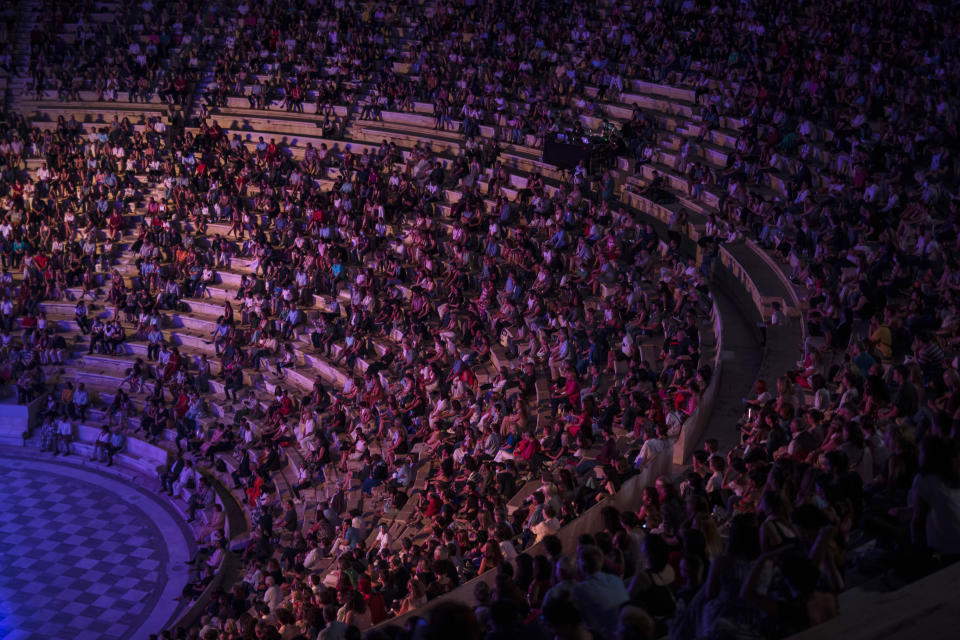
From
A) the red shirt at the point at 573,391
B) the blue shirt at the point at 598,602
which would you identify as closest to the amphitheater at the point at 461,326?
the blue shirt at the point at 598,602

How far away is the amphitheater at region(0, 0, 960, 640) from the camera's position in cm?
912

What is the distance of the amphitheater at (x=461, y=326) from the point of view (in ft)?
29.9

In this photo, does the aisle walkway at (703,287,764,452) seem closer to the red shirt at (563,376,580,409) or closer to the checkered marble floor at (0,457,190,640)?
the red shirt at (563,376,580,409)

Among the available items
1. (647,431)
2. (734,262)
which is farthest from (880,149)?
(647,431)

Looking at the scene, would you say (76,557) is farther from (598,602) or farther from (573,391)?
(598,602)

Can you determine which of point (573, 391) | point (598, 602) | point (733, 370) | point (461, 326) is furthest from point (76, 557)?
point (598, 602)

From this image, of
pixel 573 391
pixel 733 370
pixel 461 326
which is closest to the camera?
pixel 733 370

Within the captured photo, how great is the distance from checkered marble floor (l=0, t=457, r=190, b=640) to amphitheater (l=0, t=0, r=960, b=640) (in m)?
0.09

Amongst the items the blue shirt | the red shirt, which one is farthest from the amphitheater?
the red shirt

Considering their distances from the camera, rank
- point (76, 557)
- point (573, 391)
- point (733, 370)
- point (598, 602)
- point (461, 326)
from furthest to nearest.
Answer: point (461, 326) → point (76, 557) → point (573, 391) → point (733, 370) → point (598, 602)

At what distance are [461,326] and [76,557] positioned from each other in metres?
9.80

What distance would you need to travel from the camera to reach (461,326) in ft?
75.2

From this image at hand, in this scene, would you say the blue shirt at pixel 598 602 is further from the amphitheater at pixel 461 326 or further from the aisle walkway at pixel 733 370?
the aisle walkway at pixel 733 370

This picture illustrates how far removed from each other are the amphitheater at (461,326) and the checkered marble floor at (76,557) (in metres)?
0.09
